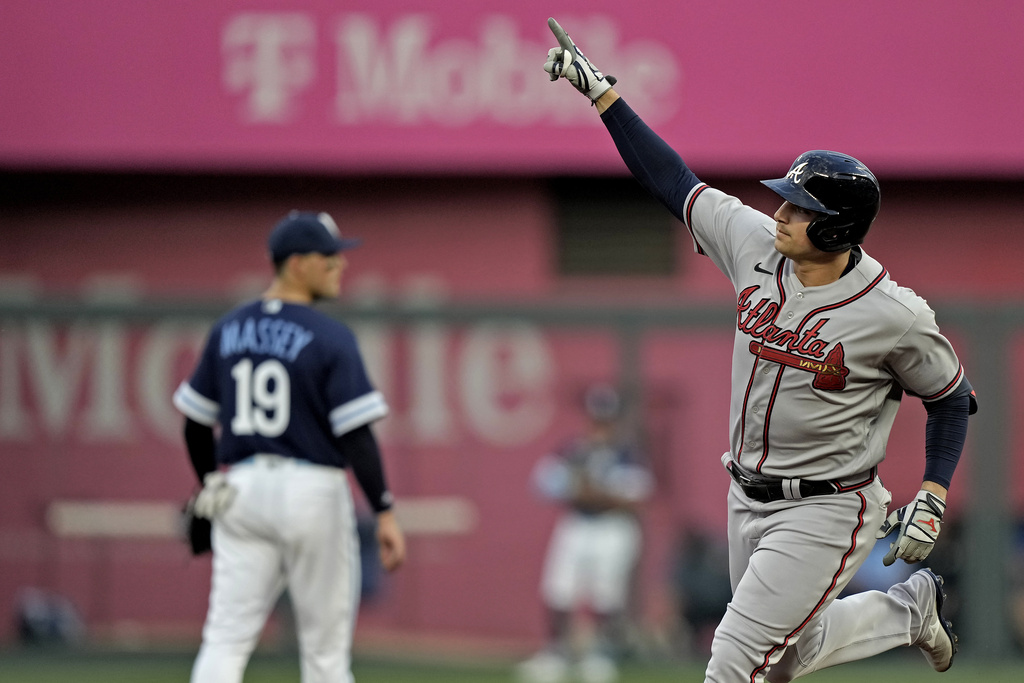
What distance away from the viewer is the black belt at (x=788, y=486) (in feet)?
11.8

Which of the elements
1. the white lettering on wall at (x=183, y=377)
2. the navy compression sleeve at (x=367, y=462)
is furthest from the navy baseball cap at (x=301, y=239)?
the white lettering on wall at (x=183, y=377)

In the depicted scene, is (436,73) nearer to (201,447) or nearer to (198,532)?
(201,447)

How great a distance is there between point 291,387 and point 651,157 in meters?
1.47

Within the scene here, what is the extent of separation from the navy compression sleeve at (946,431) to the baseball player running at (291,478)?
1.77m

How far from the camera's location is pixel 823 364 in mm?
3480

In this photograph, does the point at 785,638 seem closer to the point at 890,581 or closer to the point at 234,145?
the point at 890,581

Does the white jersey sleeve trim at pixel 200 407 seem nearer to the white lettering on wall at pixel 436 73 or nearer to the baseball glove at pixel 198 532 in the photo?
the baseball glove at pixel 198 532

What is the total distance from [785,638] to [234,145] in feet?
27.2

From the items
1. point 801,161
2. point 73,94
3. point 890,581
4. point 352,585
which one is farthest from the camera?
point 73,94

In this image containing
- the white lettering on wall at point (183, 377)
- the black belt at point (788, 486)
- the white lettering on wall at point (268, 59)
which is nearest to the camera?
the black belt at point (788, 486)

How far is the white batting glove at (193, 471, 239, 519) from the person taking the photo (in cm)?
436

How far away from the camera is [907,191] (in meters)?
11.3

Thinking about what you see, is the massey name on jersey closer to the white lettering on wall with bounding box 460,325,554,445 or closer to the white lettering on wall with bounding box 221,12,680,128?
the white lettering on wall with bounding box 460,325,554,445

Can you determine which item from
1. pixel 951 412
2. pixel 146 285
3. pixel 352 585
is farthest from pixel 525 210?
pixel 951 412
